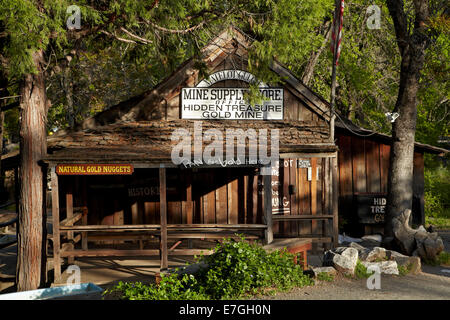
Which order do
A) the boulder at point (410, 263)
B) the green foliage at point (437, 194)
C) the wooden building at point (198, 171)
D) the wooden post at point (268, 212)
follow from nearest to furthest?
the boulder at point (410, 263) → the wooden post at point (268, 212) → the wooden building at point (198, 171) → the green foliage at point (437, 194)

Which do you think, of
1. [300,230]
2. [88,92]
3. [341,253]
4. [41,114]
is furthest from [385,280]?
[88,92]

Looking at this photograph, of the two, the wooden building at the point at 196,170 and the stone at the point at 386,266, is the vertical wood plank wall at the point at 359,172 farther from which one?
the stone at the point at 386,266

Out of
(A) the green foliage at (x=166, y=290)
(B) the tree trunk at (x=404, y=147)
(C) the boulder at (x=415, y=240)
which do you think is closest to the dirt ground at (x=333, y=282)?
(C) the boulder at (x=415, y=240)

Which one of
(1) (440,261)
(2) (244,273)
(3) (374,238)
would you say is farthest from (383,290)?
(3) (374,238)

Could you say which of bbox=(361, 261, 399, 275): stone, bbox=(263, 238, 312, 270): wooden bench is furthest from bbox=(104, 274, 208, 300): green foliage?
bbox=(361, 261, 399, 275): stone

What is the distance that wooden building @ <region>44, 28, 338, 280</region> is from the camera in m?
12.4

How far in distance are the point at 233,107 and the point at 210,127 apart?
0.90 metres

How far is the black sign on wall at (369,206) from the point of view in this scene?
17062 mm

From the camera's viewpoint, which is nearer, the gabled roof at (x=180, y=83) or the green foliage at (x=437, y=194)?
the gabled roof at (x=180, y=83)

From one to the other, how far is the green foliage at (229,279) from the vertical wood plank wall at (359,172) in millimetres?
7557

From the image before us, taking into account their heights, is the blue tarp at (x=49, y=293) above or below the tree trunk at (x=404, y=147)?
below

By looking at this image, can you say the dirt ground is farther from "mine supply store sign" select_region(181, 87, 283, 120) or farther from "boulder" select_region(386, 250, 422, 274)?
"mine supply store sign" select_region(181, 87, 283, 120)

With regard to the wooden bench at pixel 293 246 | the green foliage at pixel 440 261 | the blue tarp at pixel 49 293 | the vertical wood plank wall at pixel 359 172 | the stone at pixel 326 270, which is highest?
the vertical wood plank wall at pixel 359 172

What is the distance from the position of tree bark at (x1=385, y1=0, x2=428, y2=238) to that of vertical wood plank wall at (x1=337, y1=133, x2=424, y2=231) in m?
1.99
